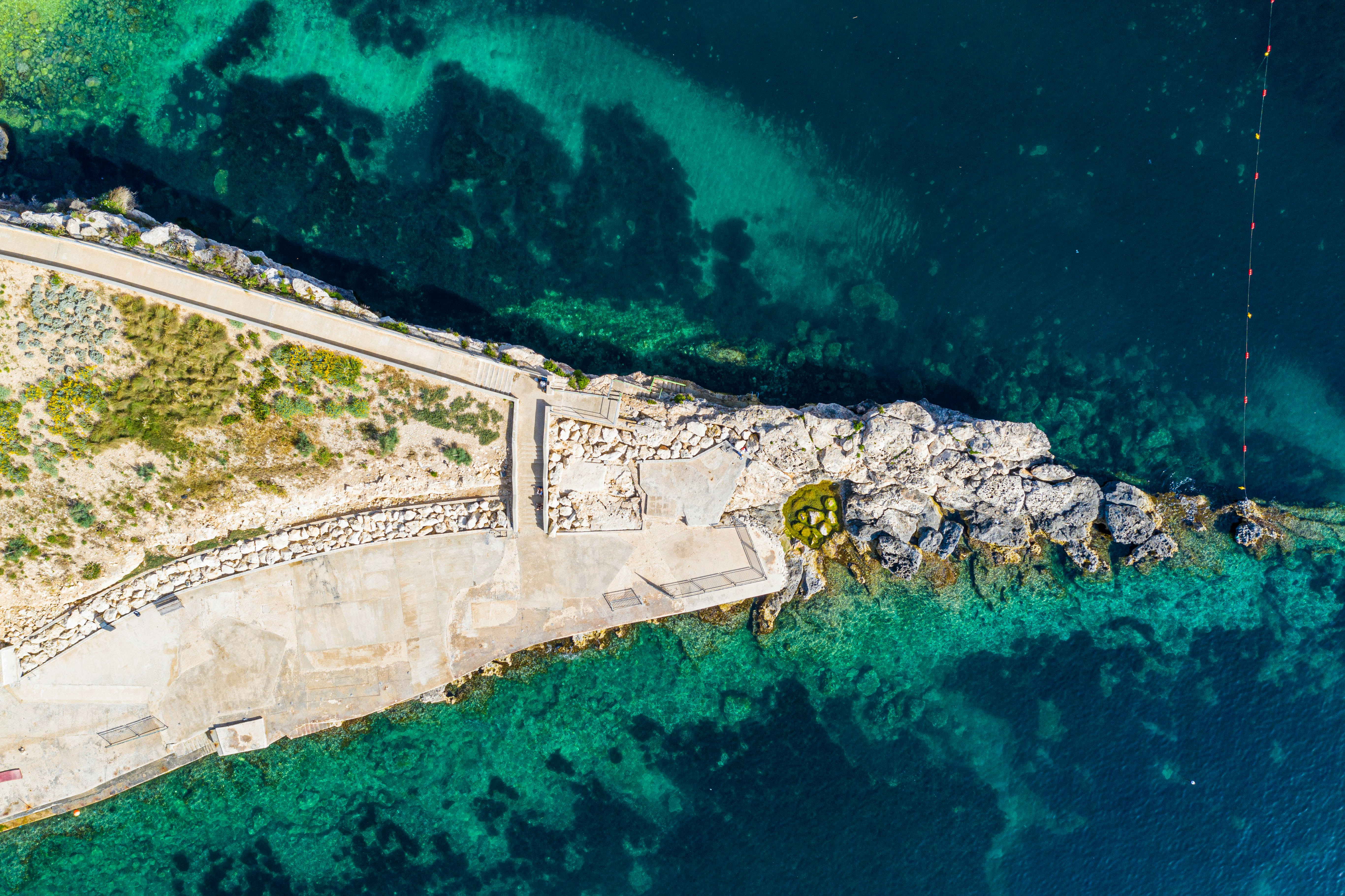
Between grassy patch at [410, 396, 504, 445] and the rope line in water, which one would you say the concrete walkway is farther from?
the rope line in water

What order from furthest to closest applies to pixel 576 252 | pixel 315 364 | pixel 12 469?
pixel 576 252, pixel 315 364, pixel 12 469

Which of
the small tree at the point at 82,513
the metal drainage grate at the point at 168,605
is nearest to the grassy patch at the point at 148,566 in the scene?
the metal drainage grate at the point at 168,605

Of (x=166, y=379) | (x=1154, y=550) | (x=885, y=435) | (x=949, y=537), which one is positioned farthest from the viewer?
(x=1154, y=550)

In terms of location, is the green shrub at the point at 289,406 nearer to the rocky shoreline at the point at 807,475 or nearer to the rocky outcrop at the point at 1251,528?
the rocky shoreline at the point at 807,475

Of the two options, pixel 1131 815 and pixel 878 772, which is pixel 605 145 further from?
pixel 1131 815

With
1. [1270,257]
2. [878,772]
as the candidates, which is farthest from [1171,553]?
[878,772]

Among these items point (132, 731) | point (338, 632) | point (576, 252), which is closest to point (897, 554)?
point (576, 252)

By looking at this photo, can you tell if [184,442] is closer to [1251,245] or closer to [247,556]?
[247,556]
